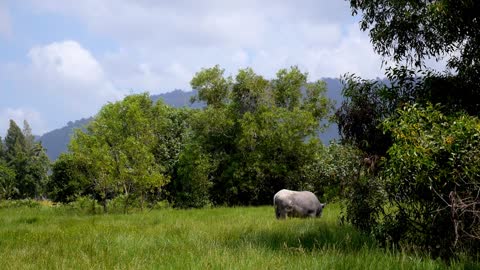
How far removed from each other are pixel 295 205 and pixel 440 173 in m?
9.47

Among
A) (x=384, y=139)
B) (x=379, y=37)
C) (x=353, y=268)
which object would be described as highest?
(x=379, y=37)

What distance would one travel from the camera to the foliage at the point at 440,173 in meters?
6.50

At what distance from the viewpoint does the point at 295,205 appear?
52.0 feet

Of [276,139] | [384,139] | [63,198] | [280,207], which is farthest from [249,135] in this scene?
[384,139]

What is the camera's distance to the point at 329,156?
95.4 ft

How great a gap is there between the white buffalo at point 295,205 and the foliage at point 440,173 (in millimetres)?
8156

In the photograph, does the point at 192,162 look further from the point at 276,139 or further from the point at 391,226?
the point at 391,226

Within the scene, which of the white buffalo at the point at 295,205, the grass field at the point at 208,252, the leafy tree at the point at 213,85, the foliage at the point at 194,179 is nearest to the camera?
the grass field at the point at 208,252

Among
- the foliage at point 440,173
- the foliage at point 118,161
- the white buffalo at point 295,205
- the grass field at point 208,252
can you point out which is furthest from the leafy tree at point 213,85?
the foliage at point 440,173

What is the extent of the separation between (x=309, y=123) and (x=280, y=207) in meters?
14.9

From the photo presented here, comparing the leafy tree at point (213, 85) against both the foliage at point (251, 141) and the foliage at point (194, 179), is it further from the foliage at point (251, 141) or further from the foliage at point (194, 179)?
the foliage at point (194, 179)

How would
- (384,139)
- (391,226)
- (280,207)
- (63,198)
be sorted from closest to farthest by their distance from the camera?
(391,226)
(384,139)
(280,207)
(63,198)

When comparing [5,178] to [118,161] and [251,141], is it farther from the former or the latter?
[251,141]

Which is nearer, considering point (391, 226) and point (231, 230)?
point (391, 226)
